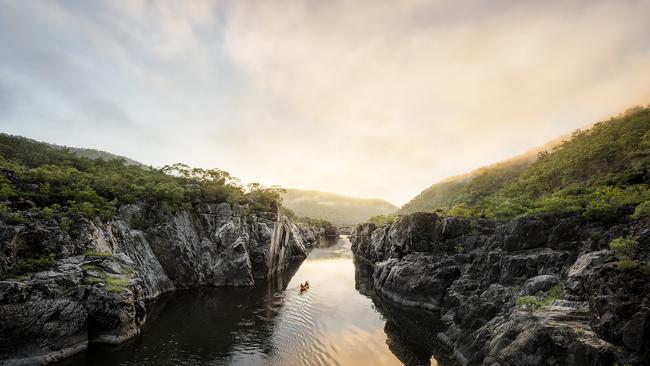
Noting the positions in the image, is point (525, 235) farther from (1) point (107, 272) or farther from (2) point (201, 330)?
(1) point (107, 272)

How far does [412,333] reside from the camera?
111 ft

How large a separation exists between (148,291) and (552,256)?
44265 millimetres

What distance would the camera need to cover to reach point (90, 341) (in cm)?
2605

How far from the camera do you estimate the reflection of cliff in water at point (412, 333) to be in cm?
2795

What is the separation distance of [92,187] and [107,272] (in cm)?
1846

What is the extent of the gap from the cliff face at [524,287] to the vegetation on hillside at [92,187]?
1246 inches

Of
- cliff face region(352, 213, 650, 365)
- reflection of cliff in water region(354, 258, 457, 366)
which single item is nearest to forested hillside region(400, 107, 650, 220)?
cliff face region(352, 213, 650, 365)

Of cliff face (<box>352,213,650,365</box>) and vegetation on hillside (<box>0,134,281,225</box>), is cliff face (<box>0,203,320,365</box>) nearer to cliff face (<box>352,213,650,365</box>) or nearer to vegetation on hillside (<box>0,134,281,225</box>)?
vegetation on hillside (<box>0,134,281,225</box>)

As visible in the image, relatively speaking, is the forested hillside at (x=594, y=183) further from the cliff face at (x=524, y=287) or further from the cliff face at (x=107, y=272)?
the cliff face at (x=107, y=272)

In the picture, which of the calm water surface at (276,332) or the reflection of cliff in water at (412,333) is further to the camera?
the reflection of cliff in water at (412,333)

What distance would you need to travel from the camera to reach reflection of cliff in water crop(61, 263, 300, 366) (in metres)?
24.9

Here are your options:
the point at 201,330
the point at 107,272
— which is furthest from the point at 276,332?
the point at 107,272

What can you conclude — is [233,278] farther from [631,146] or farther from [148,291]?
[631,146]

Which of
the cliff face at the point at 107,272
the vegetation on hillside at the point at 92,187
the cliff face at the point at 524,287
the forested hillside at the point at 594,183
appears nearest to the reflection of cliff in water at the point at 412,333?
the cliff face at the point at 524,287
